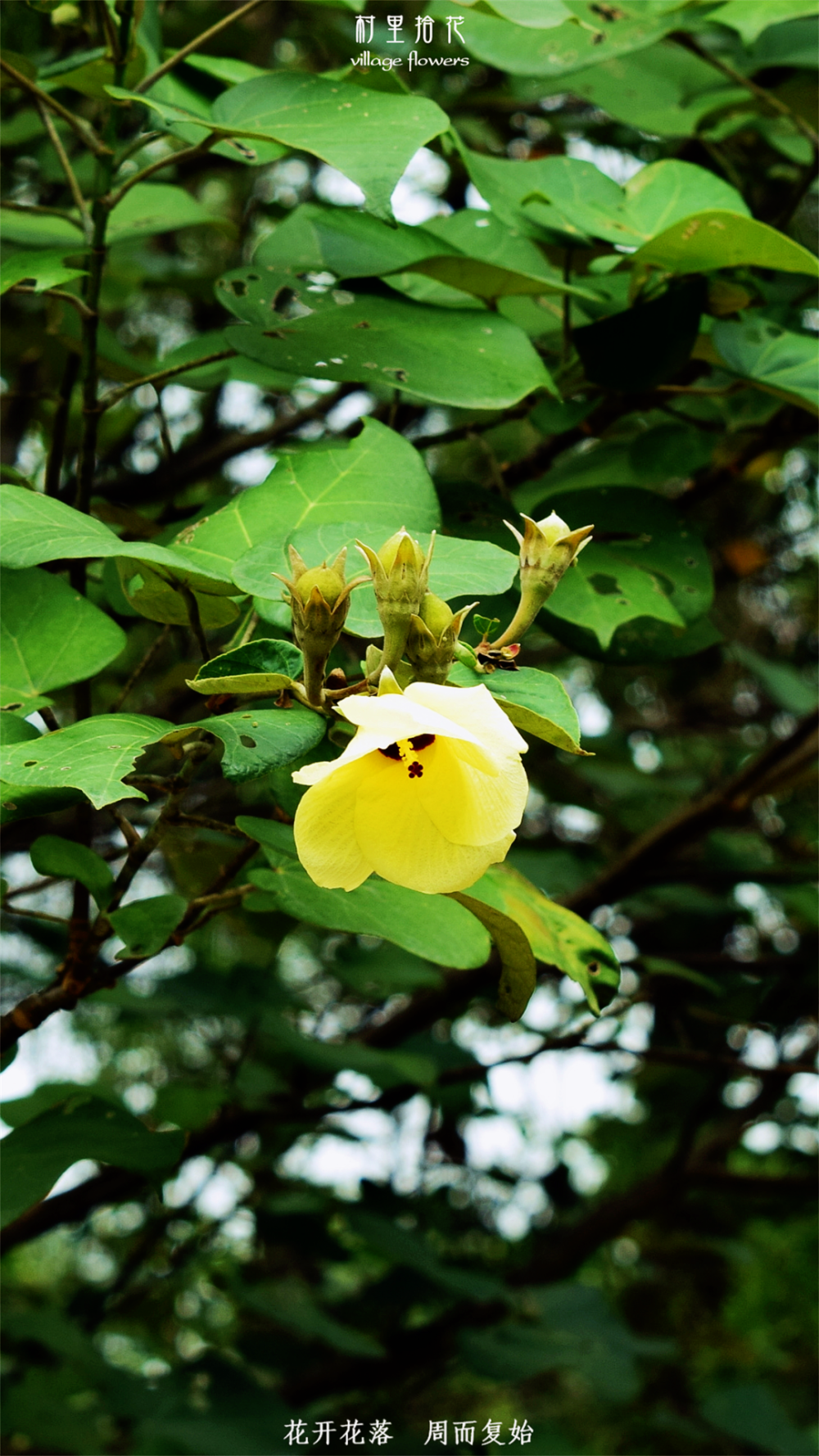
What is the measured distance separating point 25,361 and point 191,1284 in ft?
7.00

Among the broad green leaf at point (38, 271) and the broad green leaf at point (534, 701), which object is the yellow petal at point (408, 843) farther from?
the broad green leaf at point (38, 271)

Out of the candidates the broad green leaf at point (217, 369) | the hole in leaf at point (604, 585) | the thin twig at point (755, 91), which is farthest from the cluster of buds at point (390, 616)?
the thin twig at point (755, 91)

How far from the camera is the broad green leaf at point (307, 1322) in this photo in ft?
7.01

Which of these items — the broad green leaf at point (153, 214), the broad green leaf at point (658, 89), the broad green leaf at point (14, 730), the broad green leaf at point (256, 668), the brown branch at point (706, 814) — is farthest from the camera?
the brown branch at point (706, 814)

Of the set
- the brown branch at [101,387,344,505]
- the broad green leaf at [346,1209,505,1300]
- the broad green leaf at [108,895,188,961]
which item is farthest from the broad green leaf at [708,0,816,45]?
the broad green leaf at [346,1209,505,1300]

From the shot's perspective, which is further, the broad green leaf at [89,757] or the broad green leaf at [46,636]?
the broad green leaf at [46,636]

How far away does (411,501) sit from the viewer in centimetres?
98

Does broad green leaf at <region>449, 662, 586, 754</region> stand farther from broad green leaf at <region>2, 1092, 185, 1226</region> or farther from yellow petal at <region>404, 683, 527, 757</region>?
broad green leaf at <region>2, 1092, 185, 1226</region>

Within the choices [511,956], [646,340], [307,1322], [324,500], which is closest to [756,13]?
[646,340]

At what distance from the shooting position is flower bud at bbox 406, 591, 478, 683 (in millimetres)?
703

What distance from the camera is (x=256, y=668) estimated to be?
2.51ft

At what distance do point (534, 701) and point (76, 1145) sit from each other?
2.68ft

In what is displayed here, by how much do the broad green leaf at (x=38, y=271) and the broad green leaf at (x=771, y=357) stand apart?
66cm

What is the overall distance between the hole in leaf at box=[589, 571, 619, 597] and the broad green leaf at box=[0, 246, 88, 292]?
0.56 metres
